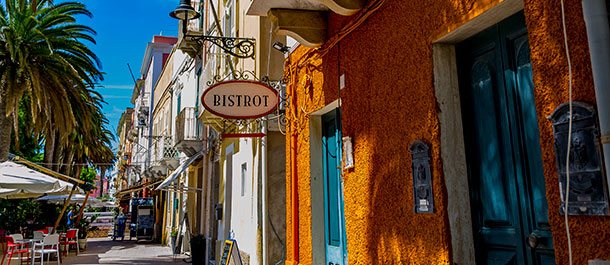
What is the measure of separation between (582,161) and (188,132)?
1513cm

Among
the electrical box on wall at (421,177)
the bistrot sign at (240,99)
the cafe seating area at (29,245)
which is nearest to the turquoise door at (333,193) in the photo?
Answer: the bistrot sign at (240,99)

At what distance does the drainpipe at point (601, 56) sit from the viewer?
6.93 ft

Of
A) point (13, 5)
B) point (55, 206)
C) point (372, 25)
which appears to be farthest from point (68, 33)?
point (372, 25)

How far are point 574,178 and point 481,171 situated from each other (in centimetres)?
102

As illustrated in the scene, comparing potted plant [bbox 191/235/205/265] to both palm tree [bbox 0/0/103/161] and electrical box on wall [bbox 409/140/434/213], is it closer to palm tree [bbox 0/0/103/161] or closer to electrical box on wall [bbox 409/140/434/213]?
palm tree [bbox 0/0/103/161]

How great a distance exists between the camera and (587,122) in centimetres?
228

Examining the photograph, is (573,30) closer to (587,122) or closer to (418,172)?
(587,122)

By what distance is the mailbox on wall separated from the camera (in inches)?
87.5

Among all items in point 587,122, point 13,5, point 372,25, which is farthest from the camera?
point 13,5

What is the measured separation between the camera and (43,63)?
14773 millimetres

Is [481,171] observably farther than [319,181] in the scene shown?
No

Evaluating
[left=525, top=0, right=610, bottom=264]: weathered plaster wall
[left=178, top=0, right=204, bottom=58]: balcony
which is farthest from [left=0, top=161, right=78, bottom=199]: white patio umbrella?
[left=525, top=0, right=610, bottom=264]: weathered plaster wall

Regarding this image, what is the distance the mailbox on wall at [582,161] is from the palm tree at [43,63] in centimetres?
1427

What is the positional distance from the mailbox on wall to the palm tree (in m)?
14.3
